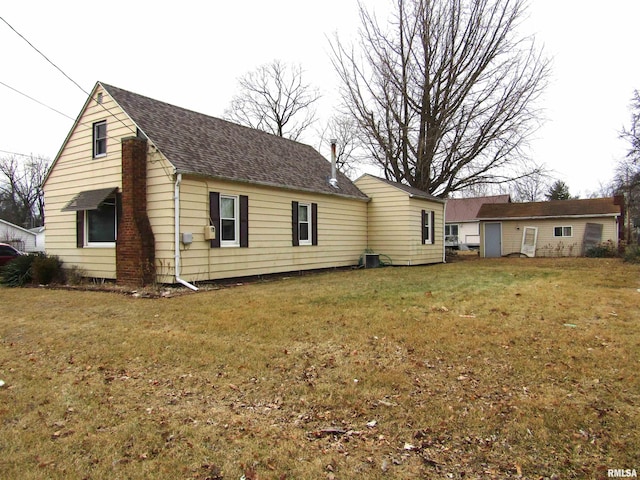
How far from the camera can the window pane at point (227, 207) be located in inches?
445

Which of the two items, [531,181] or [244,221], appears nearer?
[244,221]

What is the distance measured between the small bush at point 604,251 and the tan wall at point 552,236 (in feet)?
1.30

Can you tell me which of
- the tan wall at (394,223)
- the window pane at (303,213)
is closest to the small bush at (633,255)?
the tan wall at (394,223)

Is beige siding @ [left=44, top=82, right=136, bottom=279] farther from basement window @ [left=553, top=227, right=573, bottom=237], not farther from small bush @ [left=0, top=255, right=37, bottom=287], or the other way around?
basement window @ [left=553, top=227, right=573, bottom=237]

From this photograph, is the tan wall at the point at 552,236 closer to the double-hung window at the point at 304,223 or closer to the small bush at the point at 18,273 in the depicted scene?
the double-hung window at the point at 304,223

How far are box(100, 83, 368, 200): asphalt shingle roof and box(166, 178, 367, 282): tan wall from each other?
34 centimetres

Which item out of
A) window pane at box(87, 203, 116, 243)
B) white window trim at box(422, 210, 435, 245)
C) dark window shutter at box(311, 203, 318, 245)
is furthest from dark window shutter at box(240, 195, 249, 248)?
white window trim at box(422, 210, 435, 245)

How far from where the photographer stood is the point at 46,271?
1202 cm

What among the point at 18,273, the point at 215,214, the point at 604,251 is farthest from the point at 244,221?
the point at 604,251

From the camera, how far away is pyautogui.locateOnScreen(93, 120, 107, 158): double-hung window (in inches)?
456

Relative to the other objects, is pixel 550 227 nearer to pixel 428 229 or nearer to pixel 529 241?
pixel 529 241

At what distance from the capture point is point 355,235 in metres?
17.0

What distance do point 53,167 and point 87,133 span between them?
81.0 inches

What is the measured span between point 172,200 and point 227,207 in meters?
1.74
